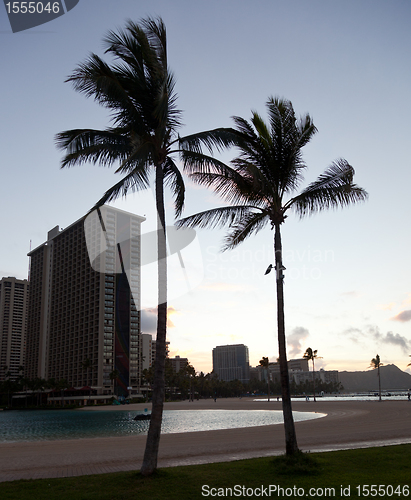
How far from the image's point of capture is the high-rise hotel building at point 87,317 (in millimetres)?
130125

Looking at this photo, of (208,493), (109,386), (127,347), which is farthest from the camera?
(127,347)

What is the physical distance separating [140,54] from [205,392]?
167 m

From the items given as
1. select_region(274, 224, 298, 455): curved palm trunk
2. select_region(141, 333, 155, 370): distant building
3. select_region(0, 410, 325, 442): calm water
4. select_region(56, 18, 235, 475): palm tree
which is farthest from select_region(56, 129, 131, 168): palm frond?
select_region(141, 333, 155, 370): distant building

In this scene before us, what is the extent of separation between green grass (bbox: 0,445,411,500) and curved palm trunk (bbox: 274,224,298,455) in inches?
19.1

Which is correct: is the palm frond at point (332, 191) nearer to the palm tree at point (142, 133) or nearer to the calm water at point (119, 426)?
the palm tree at point (142, 133)

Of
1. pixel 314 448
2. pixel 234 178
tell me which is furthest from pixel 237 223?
pixel 314 448

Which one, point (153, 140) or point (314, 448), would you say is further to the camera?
point (314, 448)

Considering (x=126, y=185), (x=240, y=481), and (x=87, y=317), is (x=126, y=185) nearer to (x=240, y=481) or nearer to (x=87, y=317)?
(x=240, y=481)

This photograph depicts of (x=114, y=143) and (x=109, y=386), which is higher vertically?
(x=114, y=143)

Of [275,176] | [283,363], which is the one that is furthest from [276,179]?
[283,363]

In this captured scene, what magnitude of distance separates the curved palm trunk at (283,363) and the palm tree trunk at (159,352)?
10.9 feet

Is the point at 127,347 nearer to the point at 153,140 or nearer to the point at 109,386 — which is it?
the point at 109,386

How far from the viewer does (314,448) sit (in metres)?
15.6

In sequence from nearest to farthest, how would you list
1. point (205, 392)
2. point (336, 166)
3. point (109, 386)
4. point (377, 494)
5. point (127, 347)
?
point (377, 494)
point (336, 166)
point (109, 386)
point (127, 347)
point (205, 392)
